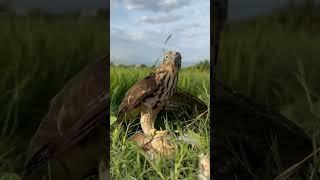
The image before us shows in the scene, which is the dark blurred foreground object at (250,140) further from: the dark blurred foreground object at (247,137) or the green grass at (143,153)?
the green grass at (143,153)

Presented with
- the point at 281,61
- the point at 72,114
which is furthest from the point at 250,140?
the point at 72,114

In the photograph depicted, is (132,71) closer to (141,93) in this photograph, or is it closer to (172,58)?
(141,93)

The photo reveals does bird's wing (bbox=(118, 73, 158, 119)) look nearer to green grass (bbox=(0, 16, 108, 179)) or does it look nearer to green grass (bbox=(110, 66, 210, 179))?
green grass (bbox=(110, 66, 210, 179))

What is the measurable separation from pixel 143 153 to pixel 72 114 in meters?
0.50

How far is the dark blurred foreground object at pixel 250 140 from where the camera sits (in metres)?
2.96

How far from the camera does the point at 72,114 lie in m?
2.92

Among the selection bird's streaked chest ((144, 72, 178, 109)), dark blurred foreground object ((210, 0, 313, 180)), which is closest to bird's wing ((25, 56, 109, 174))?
bird's streaked chest ((144, 72, 178, 109))

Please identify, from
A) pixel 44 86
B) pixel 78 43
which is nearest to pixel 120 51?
pixel 78 43

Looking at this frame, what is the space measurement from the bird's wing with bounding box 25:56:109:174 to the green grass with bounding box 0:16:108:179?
0.04 m

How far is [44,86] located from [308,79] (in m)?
1.48

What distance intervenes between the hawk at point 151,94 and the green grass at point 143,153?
0.04 metres

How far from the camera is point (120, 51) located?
312cm

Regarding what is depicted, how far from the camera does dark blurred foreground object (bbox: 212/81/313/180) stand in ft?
9.72

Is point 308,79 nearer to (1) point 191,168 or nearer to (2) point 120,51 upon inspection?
(1) point 191,168
